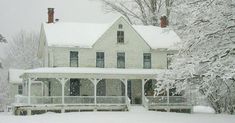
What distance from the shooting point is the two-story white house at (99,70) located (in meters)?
37.4

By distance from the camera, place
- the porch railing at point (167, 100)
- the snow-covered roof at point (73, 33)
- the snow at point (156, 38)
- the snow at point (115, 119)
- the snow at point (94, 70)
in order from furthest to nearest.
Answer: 1. the snow at point (156, 38)
2. the snow-covered roof at point (73, 33)
3. the porch railing at point (167, 100)
4. the snow at point (94, 70)
5. the snow at point (115, 119)

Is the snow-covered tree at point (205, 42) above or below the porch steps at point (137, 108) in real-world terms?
above

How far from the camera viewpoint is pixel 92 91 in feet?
133

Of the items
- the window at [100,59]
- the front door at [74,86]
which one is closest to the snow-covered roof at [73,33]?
the window at [100,59]

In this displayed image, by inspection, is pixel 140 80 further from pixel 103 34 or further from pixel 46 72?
pixel 46 72

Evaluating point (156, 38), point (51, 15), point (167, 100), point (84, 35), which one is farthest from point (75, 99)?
point (156, 38)

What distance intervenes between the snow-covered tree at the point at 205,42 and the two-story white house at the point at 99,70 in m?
10.7

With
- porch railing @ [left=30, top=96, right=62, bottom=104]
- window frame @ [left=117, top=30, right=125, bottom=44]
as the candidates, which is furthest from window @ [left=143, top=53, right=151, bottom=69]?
porch railing @ [left=30, top=96, right=62, bottom=104]

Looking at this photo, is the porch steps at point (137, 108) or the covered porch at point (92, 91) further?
the porch steps at point (137, 108)

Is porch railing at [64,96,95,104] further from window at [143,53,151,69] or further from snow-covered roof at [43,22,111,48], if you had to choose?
window at [143,53,151,69]

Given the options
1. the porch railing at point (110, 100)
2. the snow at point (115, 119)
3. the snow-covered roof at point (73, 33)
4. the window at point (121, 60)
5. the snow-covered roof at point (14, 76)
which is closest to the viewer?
the snow at point (115, 119)

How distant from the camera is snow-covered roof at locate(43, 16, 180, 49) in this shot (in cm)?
4041

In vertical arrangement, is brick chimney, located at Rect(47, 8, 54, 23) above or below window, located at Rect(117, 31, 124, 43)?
above

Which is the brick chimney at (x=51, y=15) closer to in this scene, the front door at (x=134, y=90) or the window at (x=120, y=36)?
the window at (x=120, y=36)
